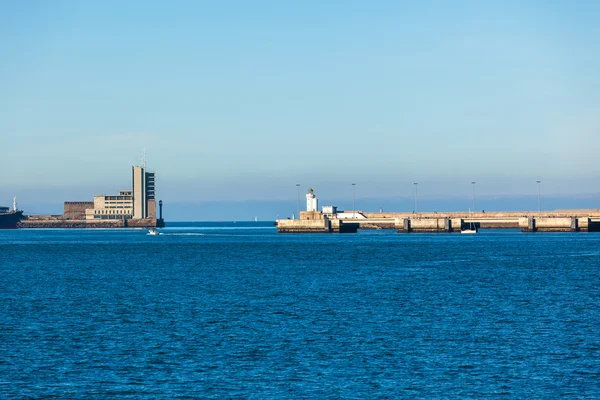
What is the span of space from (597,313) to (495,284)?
71.4 ft

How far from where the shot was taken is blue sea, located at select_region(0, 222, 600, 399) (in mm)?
33000

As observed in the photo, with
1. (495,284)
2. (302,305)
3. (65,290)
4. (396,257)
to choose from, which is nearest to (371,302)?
(302,305)

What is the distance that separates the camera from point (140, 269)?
331 ft

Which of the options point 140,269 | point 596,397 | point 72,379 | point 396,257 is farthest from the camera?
point 396,257

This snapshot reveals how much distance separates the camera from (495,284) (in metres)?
74.2

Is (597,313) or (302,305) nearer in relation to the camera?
(597,313)

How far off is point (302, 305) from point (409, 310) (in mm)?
7645

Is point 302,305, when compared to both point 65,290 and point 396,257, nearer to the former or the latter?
point 65,290

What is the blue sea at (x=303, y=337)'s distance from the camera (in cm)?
3300

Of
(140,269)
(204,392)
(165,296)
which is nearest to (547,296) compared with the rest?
(165,296)

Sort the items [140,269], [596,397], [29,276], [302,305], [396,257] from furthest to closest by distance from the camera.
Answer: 1. [396,257]
2. [140,269]
3. [29,276]
4. [302,305]
5. [596,397]

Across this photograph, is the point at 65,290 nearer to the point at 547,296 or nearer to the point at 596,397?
the point at 547,296

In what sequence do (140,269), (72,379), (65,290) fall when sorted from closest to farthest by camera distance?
1. (72,379)
2. (65,290)
3. (140,269)

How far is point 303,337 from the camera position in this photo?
144 feet
